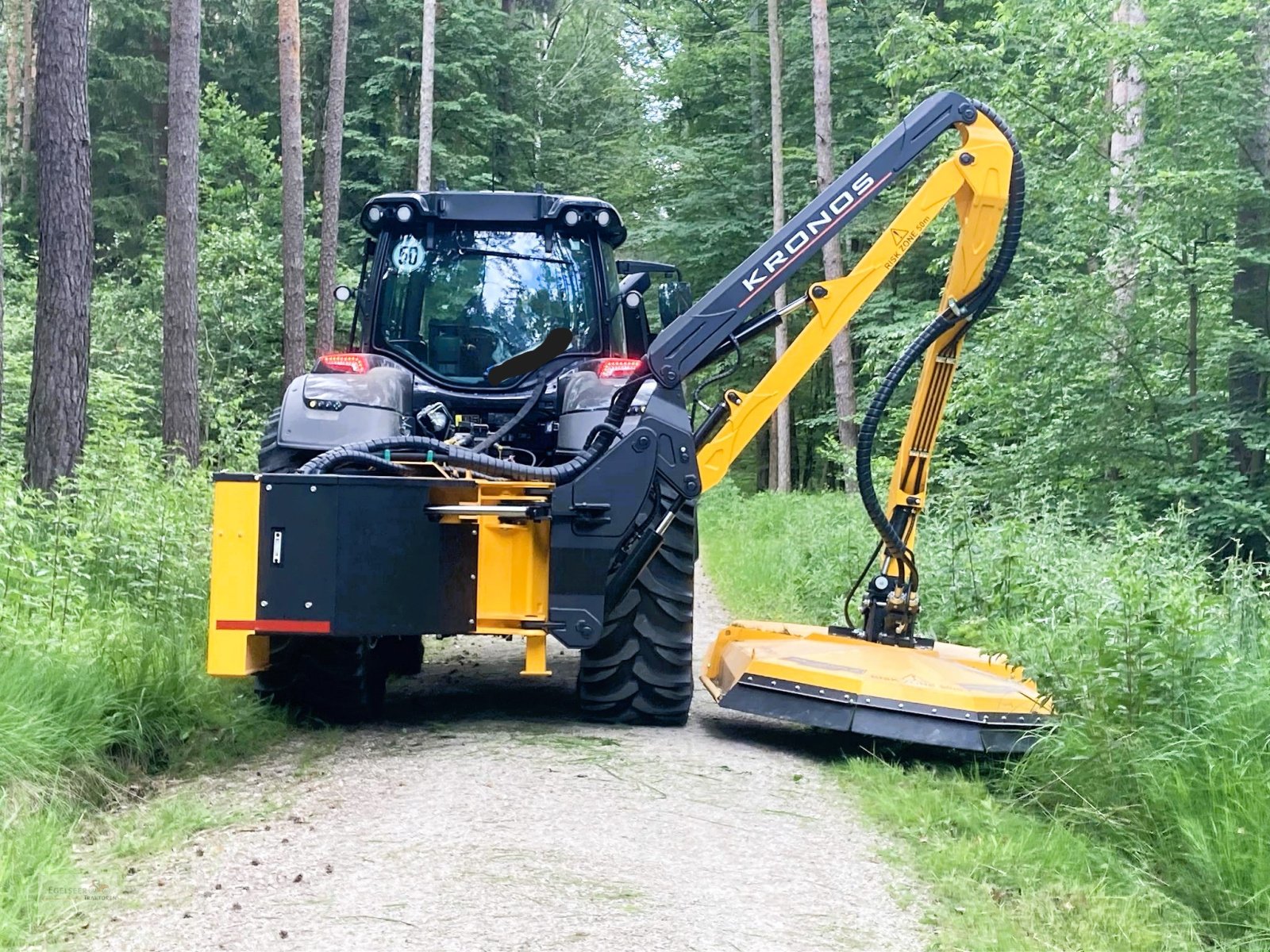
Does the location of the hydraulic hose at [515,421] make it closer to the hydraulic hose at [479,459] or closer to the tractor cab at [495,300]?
the tractor cab at [495,300]

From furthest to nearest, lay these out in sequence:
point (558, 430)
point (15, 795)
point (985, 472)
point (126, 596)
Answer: point (985, 472)
point (126, 596)
point (558, 430)
point (15, 795)

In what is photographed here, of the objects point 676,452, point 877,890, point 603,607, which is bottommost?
point 877,890

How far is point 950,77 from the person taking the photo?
15.1 m

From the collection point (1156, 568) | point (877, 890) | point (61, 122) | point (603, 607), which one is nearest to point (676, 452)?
point (603, 607)

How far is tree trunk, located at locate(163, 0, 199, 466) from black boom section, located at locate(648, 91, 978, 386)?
33.0ft

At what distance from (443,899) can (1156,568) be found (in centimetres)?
469

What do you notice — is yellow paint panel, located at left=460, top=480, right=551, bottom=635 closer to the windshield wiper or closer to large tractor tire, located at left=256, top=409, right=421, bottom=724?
large tractor tire, located at left=256, top=409, right=421, bottom=724

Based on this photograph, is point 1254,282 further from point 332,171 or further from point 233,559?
point 332,171

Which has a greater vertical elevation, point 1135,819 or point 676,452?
point 676,452

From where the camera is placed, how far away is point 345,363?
22.0 feet

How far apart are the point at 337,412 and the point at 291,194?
14.9 metres

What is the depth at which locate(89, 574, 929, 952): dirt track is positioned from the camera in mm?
3523

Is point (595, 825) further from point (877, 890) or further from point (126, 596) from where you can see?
point (126, 596)

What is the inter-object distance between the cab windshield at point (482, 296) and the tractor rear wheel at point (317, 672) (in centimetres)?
110
